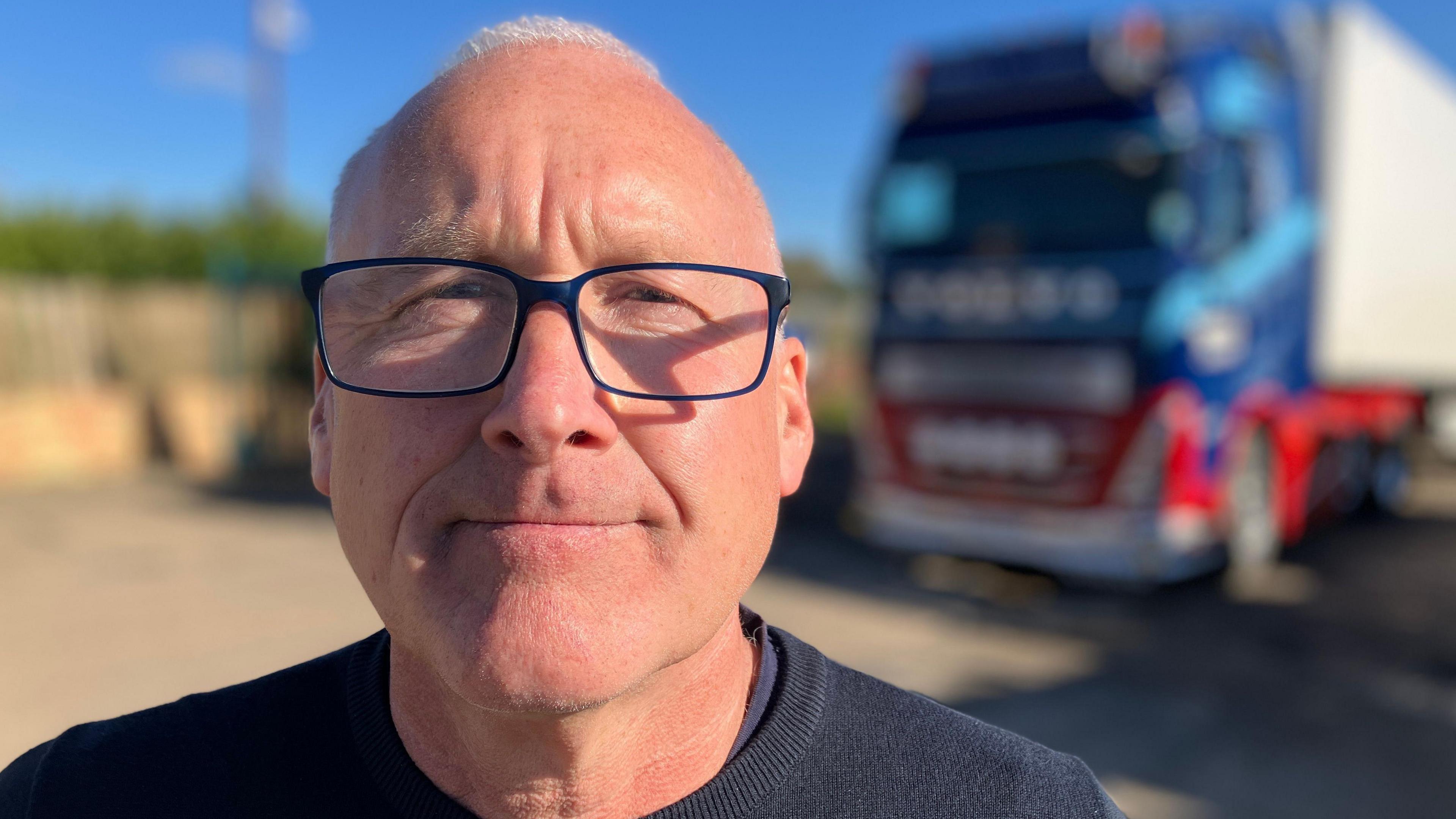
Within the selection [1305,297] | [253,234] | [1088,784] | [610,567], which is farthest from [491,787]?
[253,234]

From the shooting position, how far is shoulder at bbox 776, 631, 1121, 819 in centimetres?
124

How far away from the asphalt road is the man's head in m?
3.31

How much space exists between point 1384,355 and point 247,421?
11484 mm

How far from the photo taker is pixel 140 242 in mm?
16281

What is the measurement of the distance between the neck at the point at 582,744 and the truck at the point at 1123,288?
17.6 ft

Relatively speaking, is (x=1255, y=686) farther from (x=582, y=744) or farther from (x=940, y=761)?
(x=582, y=744)

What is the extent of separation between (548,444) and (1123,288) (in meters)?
5.65

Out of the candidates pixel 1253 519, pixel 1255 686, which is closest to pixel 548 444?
pixel 1255 686

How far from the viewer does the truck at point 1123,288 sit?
19.9 ft

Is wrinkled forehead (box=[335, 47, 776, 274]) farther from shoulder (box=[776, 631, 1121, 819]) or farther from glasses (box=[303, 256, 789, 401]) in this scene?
shoulder (box=[776, 631, 1121, 819])

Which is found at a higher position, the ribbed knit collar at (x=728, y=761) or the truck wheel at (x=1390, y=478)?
the ribbed knit collar at (x=728, y=761)

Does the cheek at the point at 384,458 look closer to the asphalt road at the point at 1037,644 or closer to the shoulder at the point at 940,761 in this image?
the shoulder at the point at 940,761

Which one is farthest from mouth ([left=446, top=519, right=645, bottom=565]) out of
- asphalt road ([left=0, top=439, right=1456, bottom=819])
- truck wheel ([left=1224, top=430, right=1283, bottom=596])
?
truck wheel ([left=1224, top=430, right=1283, bottom=596])

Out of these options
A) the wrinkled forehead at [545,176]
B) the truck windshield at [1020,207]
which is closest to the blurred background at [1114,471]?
the truck windshield at [1020,207]
